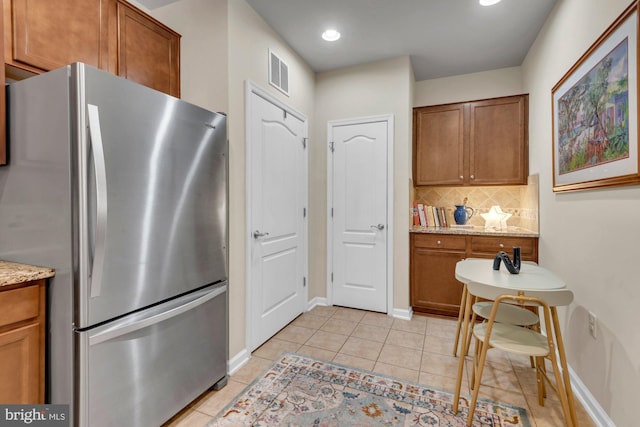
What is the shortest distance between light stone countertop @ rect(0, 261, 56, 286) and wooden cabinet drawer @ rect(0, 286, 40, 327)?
54 millimetres

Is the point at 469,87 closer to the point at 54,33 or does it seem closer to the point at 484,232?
the point at 484,232

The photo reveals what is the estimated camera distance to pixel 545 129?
262 centimetres

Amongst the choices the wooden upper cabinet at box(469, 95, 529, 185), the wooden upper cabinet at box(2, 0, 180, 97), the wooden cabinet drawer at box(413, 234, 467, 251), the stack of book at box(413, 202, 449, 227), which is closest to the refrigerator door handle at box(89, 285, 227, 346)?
the wooden upper cabinet at box(2, 0, 180, 97)

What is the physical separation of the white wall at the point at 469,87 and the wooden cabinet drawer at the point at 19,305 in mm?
3744

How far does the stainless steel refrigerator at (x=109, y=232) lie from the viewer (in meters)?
1.25

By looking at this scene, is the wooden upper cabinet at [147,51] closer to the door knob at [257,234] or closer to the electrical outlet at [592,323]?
the door knob at [257,234]

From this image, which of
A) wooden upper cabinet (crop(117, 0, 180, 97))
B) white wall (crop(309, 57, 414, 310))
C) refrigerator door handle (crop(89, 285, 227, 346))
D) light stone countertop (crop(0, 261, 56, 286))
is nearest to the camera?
light stone countertop (crop(0, 261, 56, 286))

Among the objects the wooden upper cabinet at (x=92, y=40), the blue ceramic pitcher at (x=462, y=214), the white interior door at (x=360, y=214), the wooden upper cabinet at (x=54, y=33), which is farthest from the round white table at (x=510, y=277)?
the wooden upper cabinet at (x=54, y=33)

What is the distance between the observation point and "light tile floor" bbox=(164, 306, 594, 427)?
1.82m

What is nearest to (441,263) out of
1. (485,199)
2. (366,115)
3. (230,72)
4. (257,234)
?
(485,199)

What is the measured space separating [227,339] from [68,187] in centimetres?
138

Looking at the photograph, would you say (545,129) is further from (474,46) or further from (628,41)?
(628,41)

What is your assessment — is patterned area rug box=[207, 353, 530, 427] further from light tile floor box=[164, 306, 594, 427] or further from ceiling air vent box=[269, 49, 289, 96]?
ceiling air vent box=[269, 49, 289, 96]

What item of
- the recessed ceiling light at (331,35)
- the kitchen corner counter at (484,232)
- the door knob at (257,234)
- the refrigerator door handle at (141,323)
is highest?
the recessed ceiling light at (331,35)
